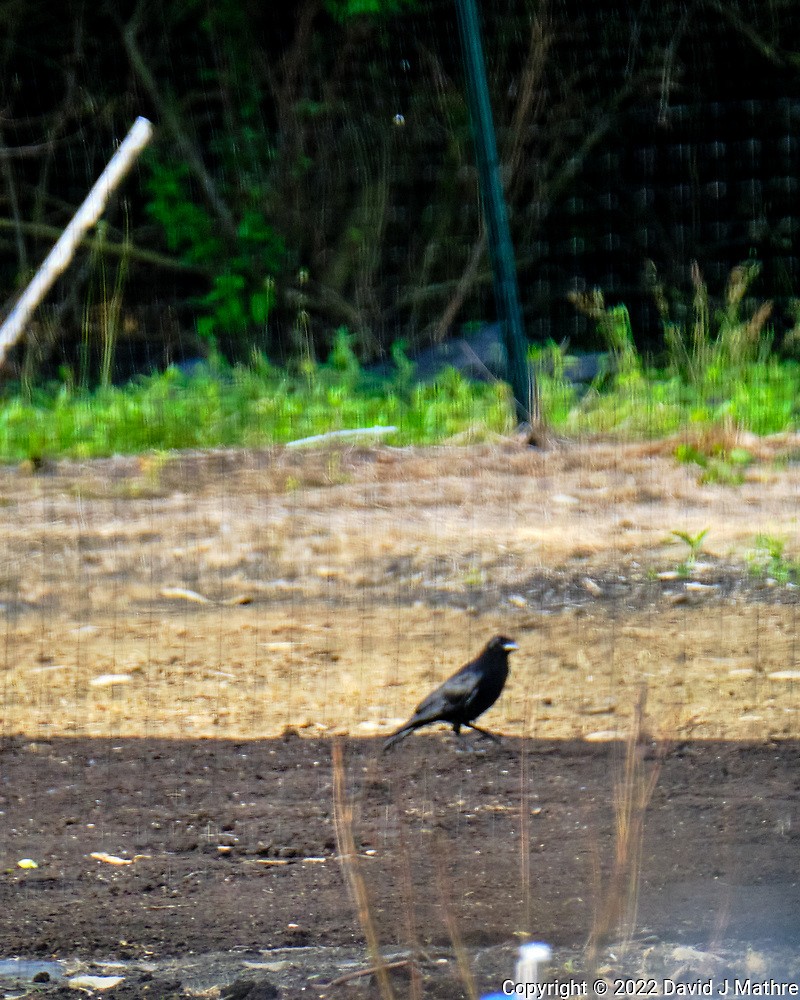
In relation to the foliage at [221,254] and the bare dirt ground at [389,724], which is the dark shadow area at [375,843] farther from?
the foliage at [221,254]

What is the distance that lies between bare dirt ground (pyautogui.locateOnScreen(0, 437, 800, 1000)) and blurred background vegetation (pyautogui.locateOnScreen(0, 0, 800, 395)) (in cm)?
274

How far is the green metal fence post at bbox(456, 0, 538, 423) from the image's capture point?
16.0 feet

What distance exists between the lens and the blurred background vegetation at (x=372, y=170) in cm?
692

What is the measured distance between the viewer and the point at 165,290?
25.3 ft

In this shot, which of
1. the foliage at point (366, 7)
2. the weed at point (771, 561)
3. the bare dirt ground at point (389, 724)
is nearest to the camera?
the bare dirt ground at point (389, 724)

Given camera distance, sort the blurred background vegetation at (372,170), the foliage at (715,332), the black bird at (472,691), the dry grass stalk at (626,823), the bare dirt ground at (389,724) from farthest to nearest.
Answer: the blurred background vegetation at (372,170), the foliage at (715,332), the black bird at (472,691), the bare dirt ground at (389,724), the dry grass stalk at (626,823)

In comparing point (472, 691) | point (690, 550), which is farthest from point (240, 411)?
point (472, 691)

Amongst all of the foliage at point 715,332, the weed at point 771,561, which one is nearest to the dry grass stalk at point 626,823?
the weed at point 771,561

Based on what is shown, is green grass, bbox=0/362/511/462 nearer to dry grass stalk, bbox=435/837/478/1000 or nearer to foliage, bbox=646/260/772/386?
foliage, bbox=646/260/772/386

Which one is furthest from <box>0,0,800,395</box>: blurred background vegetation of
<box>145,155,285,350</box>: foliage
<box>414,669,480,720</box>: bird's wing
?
<box>414,669,480,720</box>: bird's wing

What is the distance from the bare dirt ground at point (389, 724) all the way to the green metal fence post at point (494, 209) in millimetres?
502

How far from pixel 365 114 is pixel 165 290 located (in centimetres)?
156

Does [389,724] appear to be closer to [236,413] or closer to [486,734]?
[486,734]

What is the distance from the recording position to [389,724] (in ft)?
8.32
